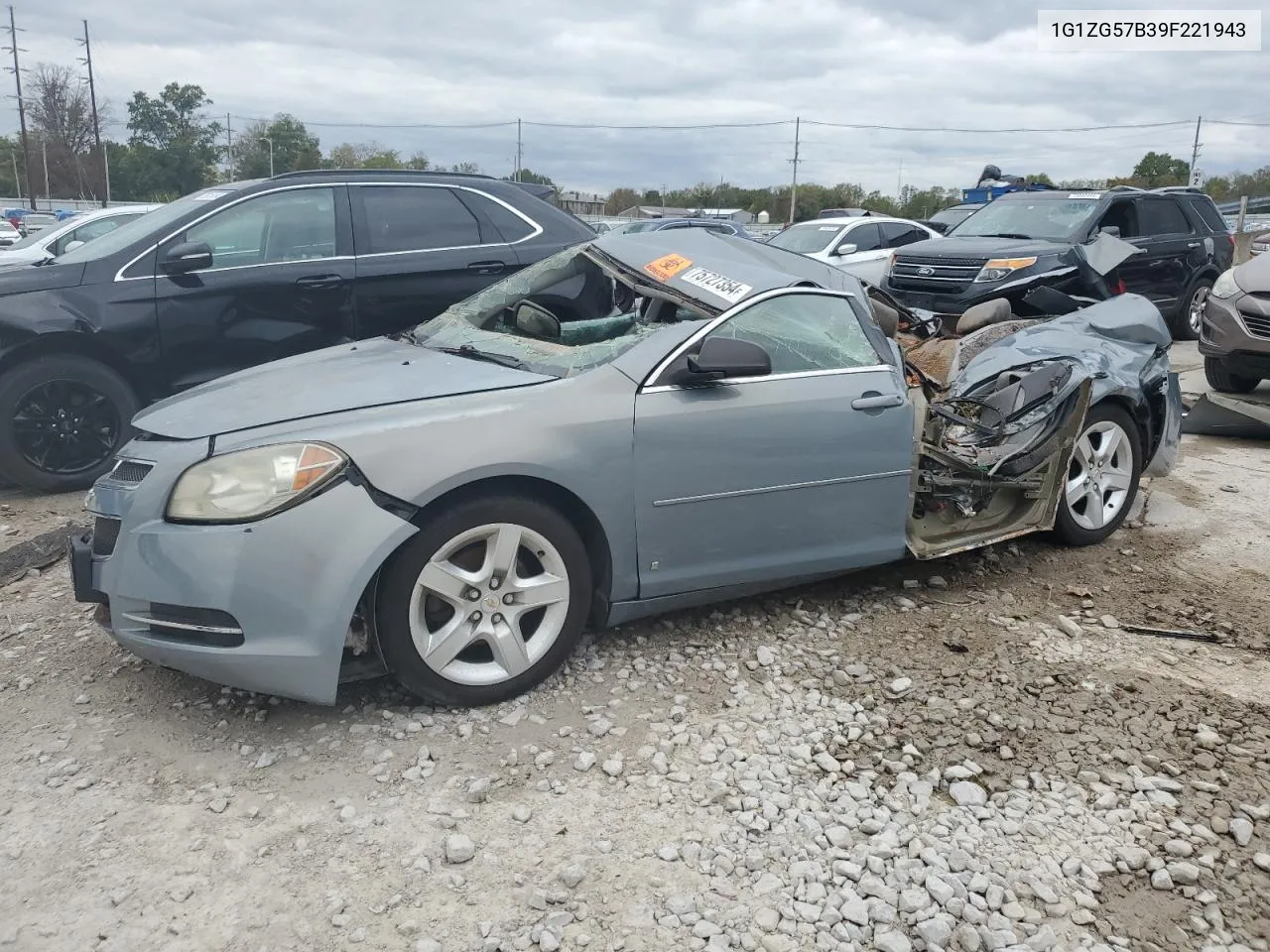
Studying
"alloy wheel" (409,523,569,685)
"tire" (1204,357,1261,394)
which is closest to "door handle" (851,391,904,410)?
"alloy wheel" (409,523,569,685)

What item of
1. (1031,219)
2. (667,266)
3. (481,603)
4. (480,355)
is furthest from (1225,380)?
(481,603)

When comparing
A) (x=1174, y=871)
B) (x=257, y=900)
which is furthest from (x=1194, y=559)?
(x=257, y=900)

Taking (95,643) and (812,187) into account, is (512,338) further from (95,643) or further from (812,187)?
(812,187)

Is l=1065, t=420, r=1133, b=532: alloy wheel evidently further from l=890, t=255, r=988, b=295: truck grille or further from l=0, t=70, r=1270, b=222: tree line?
l=0, t=70, r=1270, b=222: tree line

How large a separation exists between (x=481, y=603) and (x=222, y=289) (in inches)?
136

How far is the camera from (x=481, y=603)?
3.18m

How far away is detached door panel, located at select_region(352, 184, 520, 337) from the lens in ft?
19.8

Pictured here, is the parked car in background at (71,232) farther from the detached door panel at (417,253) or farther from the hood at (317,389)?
the hood at (317,389)

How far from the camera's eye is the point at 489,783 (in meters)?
2.89

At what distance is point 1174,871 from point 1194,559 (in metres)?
2.84

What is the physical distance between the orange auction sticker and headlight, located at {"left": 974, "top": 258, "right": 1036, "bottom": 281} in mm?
6276

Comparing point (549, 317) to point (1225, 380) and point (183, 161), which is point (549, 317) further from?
point (183, 161)

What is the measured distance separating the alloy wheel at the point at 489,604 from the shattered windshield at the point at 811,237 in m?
10.6

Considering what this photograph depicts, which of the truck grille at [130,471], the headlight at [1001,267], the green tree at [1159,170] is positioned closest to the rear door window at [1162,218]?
the headlight at [1001,267]
